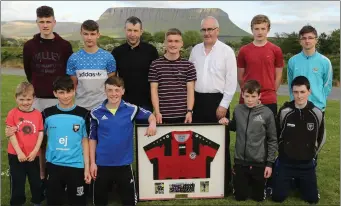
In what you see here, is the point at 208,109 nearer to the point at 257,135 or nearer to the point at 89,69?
the point at 257,135

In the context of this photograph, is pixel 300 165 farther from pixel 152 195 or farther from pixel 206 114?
pixel 152 195

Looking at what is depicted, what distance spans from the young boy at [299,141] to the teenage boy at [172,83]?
4.36 feet

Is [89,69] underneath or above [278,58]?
underneath

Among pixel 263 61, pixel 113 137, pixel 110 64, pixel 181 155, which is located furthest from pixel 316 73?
pixel 113 137

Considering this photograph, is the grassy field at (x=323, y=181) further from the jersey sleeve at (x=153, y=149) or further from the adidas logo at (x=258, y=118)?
the adidas logo at (x=258, y=118)

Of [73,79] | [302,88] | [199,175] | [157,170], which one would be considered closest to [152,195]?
[157,170]

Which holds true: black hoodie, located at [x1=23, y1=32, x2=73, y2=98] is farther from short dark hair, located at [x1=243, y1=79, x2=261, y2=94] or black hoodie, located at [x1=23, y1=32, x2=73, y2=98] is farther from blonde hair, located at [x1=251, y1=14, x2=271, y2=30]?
blonde hair, located at [x1=251, y1=14, x2=271, y2=30]

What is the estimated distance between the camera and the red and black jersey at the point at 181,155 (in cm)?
526

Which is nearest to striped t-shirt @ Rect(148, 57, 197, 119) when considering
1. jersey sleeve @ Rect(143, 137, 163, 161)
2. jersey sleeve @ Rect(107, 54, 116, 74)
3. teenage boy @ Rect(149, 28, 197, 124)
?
teenage boy @ Rect(149, 28, 197, 124)

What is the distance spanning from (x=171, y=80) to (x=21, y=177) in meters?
2.28

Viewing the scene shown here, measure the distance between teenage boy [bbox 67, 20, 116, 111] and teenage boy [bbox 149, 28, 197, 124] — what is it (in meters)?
0.65

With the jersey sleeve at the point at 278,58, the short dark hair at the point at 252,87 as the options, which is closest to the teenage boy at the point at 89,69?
the short dark hair at the point at 252,87

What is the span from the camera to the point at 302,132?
5.36 metres

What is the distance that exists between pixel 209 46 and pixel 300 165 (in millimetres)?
2084
